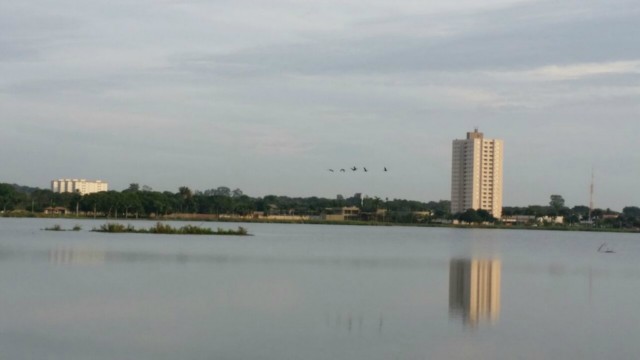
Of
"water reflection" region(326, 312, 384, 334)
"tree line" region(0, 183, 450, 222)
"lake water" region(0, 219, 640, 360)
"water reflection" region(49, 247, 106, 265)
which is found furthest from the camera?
"tree line" region(0, 183, 450, 222)

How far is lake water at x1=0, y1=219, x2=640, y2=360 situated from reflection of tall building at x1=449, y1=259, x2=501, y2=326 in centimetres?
7

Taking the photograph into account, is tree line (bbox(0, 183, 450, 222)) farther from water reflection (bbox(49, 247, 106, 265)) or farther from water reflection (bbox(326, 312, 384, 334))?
water reflection (bbox(326, 312, 384, 334))

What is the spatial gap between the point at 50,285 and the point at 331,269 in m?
14.9

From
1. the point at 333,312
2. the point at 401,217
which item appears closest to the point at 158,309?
the point at 333,312

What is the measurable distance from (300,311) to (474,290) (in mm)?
10354

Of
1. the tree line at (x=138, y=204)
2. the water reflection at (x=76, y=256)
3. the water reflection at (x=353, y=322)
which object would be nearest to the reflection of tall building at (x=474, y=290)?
the water reflection at (x=353, y=322)

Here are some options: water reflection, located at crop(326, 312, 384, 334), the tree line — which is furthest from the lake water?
the tree line

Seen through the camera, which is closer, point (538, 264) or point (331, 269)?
point (331, 269)

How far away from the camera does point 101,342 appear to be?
1847cm

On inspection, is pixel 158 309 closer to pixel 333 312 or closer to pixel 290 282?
pixel 333 312

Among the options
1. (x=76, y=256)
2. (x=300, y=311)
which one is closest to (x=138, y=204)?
(x=76, y=256)

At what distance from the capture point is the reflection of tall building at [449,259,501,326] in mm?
25503

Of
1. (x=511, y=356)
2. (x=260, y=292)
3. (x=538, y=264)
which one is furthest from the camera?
(x=538, y=264)

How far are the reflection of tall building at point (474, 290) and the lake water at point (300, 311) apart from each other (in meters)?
0.07
